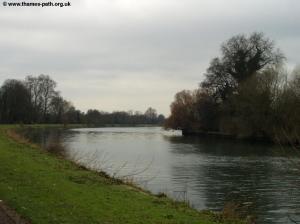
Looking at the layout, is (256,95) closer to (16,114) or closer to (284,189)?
(284,189)

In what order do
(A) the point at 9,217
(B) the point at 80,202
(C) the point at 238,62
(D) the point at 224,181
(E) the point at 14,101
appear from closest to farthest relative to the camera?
(A) the point at 9,217
(B) the point at 80,202
(D) the point at 224,181
(C) the point at 238,62
(E) the point at 14,101

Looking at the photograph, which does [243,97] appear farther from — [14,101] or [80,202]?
[14,101]

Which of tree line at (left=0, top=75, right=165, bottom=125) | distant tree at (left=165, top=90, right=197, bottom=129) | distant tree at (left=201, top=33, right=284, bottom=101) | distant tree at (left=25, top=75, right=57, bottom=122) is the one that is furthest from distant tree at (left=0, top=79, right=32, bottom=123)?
distant tree at (left=201, top=33, right=284, bottom=101)

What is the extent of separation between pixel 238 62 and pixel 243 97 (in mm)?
15505

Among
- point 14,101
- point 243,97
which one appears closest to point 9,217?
point 243,97

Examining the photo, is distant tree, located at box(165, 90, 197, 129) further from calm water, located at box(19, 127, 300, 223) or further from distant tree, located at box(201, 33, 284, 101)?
calm water, located at box(19, 127, 300, 223)

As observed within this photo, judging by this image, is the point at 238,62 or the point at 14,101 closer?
the point at 238,62

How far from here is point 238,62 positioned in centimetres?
8456

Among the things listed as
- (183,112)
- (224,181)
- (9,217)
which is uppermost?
A: (183,112)

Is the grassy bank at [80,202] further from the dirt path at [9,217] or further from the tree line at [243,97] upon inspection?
the tree line at [243,97]

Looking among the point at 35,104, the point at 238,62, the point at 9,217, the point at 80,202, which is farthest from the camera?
the point at 35,104

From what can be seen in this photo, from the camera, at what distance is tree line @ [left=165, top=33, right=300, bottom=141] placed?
65.3 metres

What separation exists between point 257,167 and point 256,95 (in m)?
34.5

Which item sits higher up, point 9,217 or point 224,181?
point 9,217
